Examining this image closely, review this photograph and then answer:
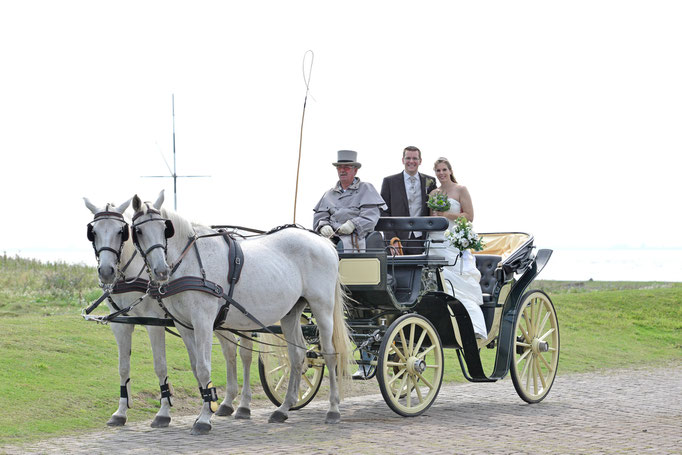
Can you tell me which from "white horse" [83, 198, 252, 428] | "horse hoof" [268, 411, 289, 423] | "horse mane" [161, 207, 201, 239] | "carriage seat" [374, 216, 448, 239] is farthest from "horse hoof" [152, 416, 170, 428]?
"carriage seat" [374, 216, 448, 239]

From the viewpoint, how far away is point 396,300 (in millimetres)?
9273

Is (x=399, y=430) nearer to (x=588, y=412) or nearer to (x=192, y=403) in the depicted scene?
(x=588, y=412)

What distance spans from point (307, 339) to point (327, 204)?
1.67m

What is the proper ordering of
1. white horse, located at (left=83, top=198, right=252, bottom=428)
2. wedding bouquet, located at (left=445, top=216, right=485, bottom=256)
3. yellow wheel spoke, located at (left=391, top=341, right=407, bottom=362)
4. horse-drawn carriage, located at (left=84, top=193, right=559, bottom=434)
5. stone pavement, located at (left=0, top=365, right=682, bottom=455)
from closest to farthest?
stone pavement, located at (left=0, top=365, right=682, bottom=455) → white horse, located at (left=83, top=198, right=252, bottom=428) → horse-drawn carriage, located at (left=84, top=193, right=559, bottom=434) → yellow wheel spoke, located at (left=391, top=341, right=407, bottom=362) → wedding bouquet, located at (left=445, top=216, right=485, bottom=256)

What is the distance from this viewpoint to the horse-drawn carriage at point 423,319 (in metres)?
8.94

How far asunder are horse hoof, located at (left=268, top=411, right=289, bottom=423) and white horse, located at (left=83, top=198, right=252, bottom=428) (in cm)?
50

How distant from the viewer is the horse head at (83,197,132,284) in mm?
7289

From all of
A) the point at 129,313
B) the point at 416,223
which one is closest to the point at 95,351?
the point at 129,313

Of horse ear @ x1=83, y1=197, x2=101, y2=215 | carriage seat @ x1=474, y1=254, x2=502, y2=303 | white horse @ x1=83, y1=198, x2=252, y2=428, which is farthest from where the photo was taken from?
carriage seat @ x1=474, y1=254, x2=502, y2=303

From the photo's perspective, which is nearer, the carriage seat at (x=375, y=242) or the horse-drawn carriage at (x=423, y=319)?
the horse-drawn carriage at (x=423, y=319)

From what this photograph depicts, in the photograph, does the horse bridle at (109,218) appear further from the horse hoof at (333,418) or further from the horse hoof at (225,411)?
the horse hoof at (333,418)

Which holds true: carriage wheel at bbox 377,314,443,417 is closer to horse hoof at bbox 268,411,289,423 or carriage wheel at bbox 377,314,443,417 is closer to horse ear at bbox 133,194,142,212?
horse hoof at bbox 268,411,289,423

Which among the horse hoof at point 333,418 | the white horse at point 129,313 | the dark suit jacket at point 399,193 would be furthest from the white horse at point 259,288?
the dark suit jacket at point 399,193

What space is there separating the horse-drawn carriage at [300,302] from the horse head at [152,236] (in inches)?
0.4
